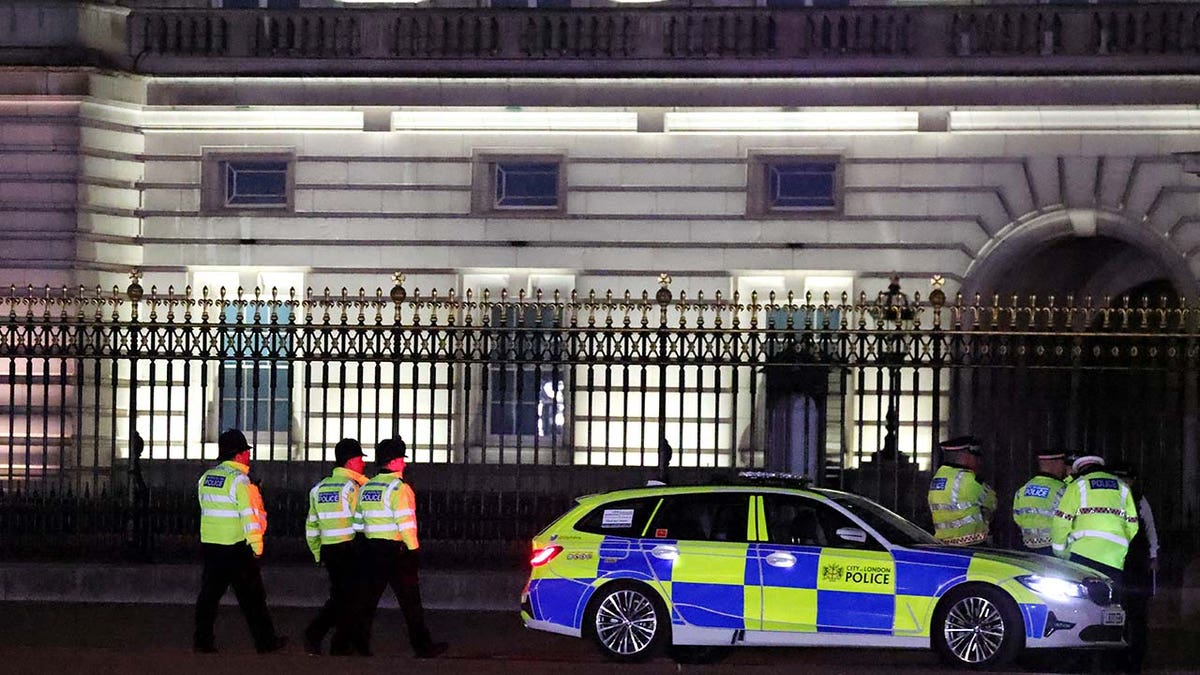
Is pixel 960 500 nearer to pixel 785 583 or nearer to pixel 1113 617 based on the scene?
pixel 1113 617

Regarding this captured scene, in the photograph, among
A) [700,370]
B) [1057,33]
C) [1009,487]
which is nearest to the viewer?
[700,370]

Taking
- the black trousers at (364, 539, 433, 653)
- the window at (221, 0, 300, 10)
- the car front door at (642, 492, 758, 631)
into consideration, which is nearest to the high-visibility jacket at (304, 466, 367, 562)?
the black trousers at (364, 539, 433, 653)

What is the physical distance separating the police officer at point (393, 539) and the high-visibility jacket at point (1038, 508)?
5.23 m

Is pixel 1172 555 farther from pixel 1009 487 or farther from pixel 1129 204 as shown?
pixel 1129 204

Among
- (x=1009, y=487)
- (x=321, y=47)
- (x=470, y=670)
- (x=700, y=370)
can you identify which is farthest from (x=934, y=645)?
(x=321, y=47)

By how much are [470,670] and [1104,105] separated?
18154mm

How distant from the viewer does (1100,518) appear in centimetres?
1880

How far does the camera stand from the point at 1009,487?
2919 cm

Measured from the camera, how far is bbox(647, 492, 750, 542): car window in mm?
18609

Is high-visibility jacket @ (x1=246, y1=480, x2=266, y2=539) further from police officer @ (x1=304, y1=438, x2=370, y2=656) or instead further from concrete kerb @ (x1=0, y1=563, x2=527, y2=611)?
concrete kerb @ (x1=0, y1=563, x2=527, y2=611)

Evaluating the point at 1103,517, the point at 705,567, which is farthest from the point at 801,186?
the point at 705,567

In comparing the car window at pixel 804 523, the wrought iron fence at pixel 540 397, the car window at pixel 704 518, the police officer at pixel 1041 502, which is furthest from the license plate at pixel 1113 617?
the wrought iron fence at pixel 540 397

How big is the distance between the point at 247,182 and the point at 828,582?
18687 millimetres

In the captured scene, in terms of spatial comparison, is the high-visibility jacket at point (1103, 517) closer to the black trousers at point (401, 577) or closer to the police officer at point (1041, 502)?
the police officer at point (1041, 502)
